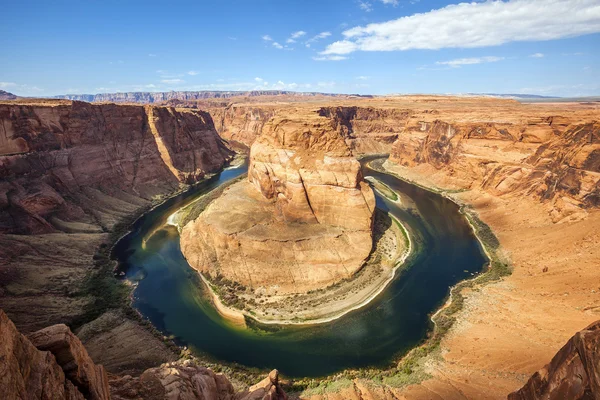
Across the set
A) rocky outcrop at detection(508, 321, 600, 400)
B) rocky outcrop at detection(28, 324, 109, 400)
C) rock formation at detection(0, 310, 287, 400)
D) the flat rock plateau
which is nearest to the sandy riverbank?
the flat rock plateau

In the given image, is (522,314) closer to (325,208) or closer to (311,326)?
(311,326)

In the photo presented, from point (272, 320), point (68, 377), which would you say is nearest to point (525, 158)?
point (272, 320)

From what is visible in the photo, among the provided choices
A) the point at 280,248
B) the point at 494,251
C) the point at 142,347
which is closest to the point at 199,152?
the point at 280,248

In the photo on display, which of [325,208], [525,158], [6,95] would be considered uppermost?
[6,95]

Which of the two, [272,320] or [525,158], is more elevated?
[525,158]

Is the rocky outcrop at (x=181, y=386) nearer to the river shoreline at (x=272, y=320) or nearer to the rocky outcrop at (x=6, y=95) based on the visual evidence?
the river shoreline at (x=272, y=320)

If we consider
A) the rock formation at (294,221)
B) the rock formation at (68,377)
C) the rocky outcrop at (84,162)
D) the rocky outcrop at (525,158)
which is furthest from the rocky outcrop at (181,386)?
the rocky outcrop at (525,158)

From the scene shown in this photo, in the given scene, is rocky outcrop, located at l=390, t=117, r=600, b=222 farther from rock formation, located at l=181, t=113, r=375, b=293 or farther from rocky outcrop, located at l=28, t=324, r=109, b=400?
rocky outcrop, located at l=28, t=324, r=109, b=400
